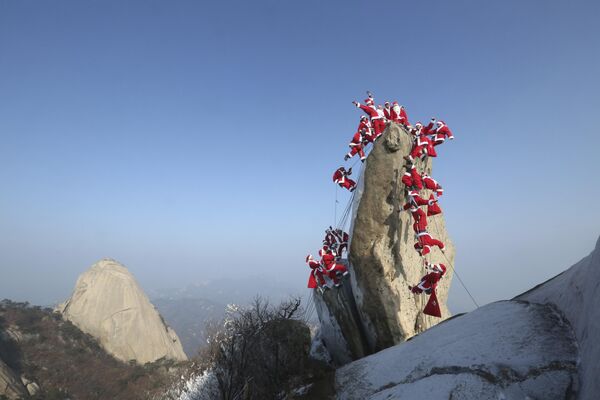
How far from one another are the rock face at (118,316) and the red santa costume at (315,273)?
2050 inches

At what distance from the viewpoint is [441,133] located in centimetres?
1301

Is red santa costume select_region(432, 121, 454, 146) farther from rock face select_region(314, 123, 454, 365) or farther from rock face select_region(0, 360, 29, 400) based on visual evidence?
rock face select_region(0, 360, 29, 400)

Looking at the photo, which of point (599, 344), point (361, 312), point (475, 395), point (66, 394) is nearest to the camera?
point (599, 344)

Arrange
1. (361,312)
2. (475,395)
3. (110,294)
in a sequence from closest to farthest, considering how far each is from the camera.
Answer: (475,395) < (361,312) < (110,294)

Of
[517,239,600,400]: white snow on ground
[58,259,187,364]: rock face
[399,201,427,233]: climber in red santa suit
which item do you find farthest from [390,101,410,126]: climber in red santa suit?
[58,259,187,364]: rock face

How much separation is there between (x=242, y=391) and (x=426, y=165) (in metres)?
11.4

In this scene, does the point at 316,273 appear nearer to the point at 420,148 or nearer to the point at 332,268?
the point at 332,268

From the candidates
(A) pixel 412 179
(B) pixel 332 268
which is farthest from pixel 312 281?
(A) pixel 412 179

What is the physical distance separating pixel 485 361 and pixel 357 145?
8.22 m

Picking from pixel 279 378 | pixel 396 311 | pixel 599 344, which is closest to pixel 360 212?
pixel 396 311

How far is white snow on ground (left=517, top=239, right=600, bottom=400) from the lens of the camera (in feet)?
13.6

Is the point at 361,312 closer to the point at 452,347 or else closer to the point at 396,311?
the point at 396,311

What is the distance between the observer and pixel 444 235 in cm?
1745

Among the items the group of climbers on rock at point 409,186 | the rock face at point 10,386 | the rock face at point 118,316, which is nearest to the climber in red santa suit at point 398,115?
the group of climbers on rock at point 409,186
